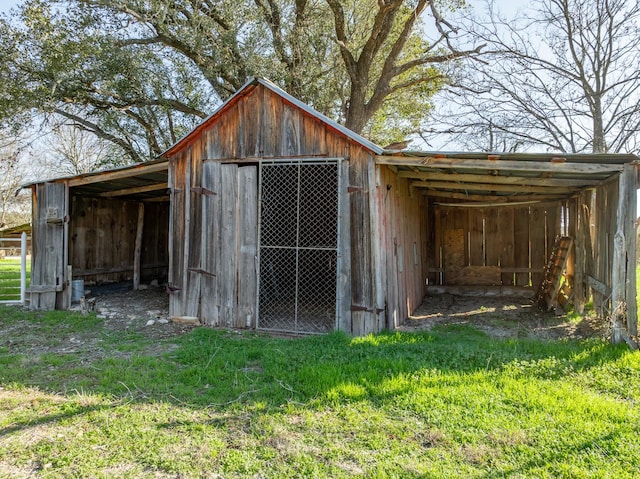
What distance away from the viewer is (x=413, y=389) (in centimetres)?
414

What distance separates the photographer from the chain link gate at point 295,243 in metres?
7.26

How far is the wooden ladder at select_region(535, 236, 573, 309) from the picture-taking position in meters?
8.51

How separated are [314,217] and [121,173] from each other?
3.78m

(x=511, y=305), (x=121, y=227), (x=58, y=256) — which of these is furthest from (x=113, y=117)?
(x=511, y=305)

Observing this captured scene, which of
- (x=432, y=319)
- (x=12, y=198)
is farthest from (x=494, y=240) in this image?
(x=12, y=198)

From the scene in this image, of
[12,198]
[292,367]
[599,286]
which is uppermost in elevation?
[12,198]

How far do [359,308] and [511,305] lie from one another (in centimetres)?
460

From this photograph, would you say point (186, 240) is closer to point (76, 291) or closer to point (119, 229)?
point (76, 291)

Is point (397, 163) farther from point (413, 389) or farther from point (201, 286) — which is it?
point (201, 286)

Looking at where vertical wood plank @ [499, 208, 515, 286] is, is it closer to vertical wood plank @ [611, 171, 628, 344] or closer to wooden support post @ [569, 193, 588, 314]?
wooden support post @ [569, 193, 588, 314]

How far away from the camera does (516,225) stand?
11.0 m

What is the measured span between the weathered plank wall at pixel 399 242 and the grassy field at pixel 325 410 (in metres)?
1.45

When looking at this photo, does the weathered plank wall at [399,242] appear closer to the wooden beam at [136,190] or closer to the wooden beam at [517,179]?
the wooden beam at [517,179]

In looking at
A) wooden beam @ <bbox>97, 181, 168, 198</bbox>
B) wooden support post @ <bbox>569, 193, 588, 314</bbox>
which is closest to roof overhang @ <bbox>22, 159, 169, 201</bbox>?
wooden beam @ <bbox>97, 181, 168, 198</bbox>
